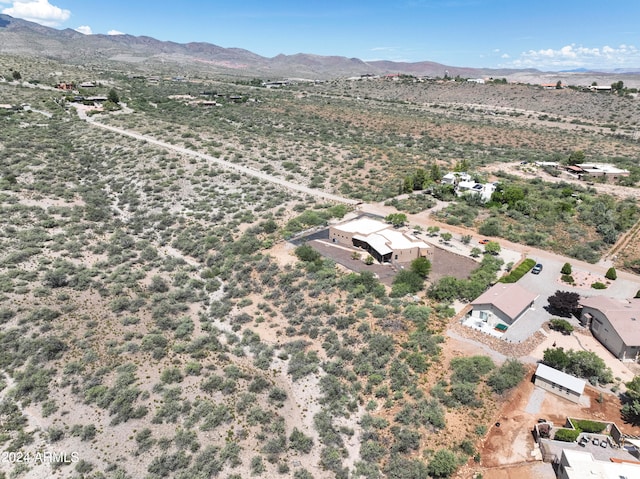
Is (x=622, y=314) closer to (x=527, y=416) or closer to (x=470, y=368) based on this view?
(x=527, y=416)

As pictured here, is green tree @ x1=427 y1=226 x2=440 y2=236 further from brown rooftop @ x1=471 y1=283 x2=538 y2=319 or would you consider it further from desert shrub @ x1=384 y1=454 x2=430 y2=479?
desert shrub @ x1=384 y1=454 x2=430 y2=479

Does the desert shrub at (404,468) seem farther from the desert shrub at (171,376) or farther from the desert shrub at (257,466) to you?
the desert shrub at (171,376)

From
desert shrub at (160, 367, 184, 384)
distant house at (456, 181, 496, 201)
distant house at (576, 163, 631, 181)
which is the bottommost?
desert shrub at (160, 367, 184, 384)

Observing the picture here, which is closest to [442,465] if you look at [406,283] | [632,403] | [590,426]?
[590,426]

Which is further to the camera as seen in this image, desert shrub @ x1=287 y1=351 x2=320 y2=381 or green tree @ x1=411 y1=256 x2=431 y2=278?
green tree @ x1=411 y1=256 x2=431 y2=278

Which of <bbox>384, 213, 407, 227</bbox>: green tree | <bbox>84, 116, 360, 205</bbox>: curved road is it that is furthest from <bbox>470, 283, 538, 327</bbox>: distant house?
<bbox>84, 116, 360, 205</bbox>: curved road

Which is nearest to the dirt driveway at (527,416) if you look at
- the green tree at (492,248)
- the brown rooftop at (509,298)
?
the brown rooftop at (509,298)

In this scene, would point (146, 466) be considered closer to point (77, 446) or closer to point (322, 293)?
point (77, 446)
